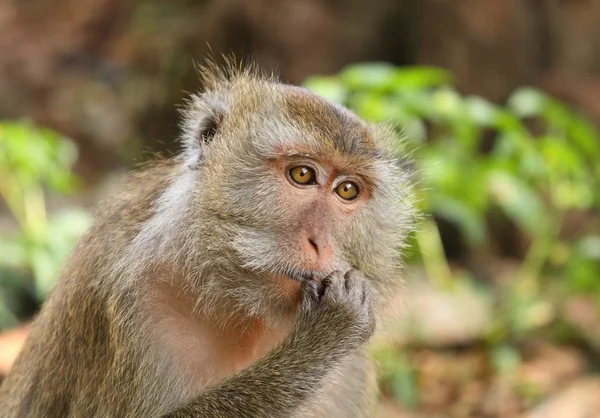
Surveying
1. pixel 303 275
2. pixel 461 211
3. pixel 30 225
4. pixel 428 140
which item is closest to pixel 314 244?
pixel 303 275

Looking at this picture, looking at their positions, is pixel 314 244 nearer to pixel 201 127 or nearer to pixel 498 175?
pixel 201 127

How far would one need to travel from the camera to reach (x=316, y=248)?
120 inches

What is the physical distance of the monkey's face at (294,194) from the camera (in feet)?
10.2

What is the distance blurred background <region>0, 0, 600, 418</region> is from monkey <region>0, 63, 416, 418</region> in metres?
0.96

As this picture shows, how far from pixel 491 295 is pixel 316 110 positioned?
15.7ft

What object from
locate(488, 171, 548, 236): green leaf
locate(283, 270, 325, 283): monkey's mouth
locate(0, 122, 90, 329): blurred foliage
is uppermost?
locate(488, 171, 548, 236): green leaf

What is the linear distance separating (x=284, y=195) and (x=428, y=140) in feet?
21.1

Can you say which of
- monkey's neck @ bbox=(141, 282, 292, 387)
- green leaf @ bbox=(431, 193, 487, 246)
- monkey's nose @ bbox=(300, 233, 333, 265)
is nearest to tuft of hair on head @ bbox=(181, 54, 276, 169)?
monkey's neck @ bbox=(141, 282, 292, 387)

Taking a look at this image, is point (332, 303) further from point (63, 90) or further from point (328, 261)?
point (63, 90)

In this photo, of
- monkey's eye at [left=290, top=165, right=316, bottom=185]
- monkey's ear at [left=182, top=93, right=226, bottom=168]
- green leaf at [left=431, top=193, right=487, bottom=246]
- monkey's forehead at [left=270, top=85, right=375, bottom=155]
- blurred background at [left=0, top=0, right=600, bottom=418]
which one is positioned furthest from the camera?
green leaf at [left=431, top=193, right=487, bottom=246]

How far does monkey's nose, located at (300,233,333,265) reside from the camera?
3045 mm

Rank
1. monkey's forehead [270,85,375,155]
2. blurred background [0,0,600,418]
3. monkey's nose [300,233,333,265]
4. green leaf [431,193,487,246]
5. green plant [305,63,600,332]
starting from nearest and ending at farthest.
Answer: monkey's nose [300,233,333,265], monkey's forehead [270,85,375,155], green plant [305,63,600,332], blurred background [0,0,600,418], green leaf [431,193,487,246]

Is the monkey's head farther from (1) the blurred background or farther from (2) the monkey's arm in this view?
(1) the blurred background

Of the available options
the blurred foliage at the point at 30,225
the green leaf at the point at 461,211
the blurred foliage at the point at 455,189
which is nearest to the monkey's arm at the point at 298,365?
the blurred foliage at the point at 455,189
